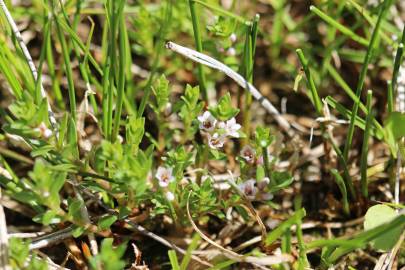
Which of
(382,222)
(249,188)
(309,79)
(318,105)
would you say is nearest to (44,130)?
(249,188)

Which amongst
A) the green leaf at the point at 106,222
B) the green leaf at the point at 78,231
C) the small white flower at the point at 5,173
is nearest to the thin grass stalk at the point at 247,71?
the green leaf at the point at 106,222

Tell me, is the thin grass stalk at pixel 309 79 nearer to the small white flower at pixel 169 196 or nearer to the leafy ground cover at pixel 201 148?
the leafy ground cover at pixel 201 148

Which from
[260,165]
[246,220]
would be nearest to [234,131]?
[260,165]

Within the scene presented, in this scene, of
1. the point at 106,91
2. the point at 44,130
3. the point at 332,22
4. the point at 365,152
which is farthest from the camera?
the point at 332,22

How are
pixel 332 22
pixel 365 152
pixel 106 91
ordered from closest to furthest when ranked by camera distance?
pixel 106 91
pixel 365 152
pixel 332 22

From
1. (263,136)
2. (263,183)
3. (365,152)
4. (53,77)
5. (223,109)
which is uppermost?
(53,77)

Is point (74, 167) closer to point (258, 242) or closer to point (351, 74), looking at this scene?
point (258, 242)

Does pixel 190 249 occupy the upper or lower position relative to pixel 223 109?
lower

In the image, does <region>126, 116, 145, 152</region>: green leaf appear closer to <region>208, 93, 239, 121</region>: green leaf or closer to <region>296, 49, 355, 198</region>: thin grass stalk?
<region>208, 93, 239, 121</region>: green leaf

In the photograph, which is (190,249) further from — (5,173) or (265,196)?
(5,173)
